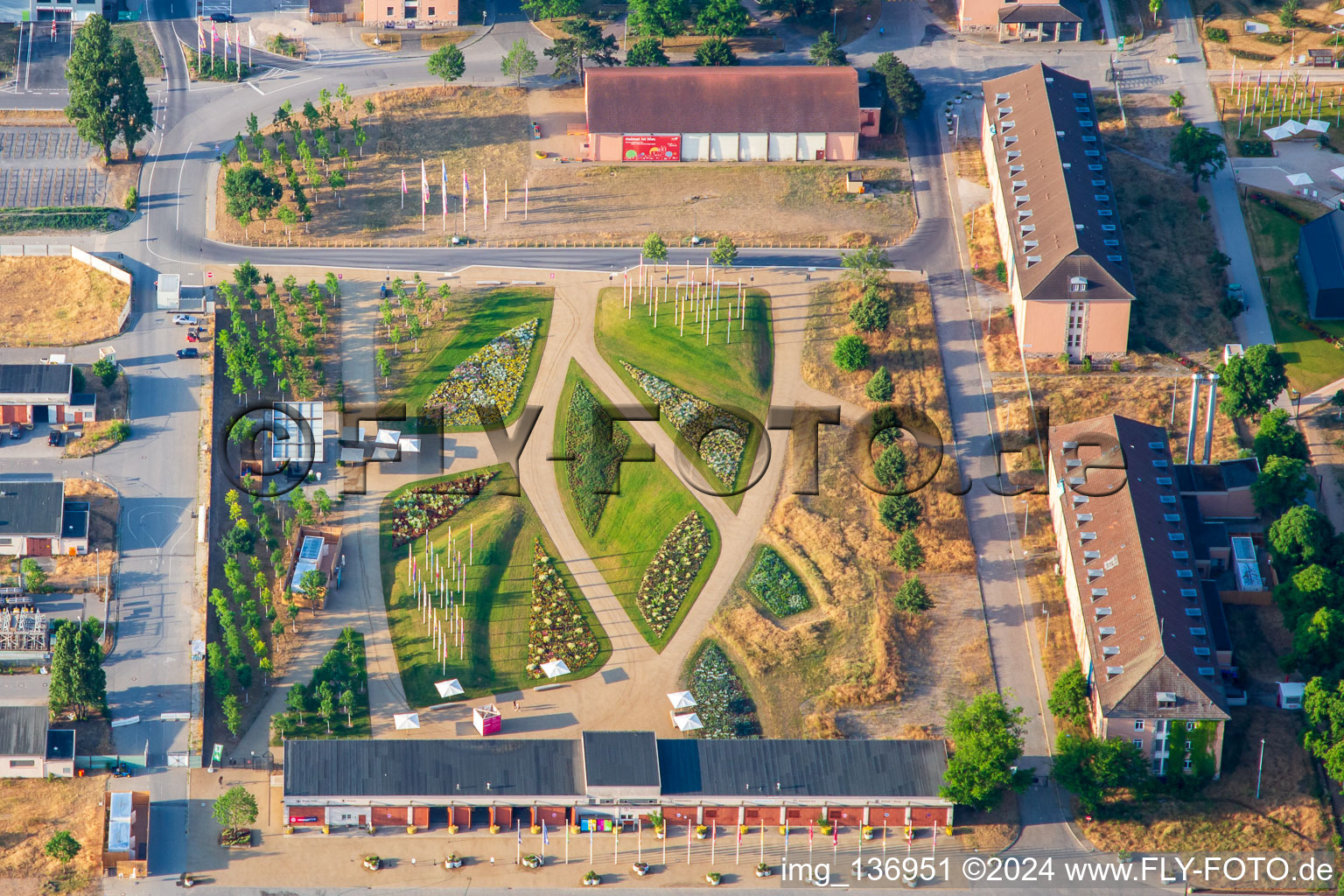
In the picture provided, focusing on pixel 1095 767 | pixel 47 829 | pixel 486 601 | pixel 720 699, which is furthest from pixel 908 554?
pixel 47 829

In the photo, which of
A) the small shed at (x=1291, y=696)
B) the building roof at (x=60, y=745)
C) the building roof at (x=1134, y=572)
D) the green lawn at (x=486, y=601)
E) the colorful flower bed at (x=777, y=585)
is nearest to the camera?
the building roof at (x=1134, y=572)

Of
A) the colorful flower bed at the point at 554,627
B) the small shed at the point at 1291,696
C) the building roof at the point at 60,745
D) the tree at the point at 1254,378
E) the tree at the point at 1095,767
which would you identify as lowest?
the tree at the point at 1095,767

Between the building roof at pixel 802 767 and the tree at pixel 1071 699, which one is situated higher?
the tree at pixel 1071 699

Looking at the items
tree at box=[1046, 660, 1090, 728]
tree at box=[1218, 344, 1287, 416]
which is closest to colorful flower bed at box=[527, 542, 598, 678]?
tree at box=[1046, 660, 1090, 728]

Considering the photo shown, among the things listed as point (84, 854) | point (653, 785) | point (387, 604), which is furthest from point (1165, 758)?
point (84, 854)

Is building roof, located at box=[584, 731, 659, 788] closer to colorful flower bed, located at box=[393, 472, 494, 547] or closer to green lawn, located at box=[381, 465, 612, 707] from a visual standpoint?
green lawn, located at box=[381, 465, 612, 707]

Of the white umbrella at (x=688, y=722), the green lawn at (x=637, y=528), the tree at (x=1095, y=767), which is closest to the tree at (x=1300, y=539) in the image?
the tree at (x=1095, y=767)

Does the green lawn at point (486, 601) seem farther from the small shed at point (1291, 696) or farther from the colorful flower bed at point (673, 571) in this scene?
the small shed at point (1291, 696)

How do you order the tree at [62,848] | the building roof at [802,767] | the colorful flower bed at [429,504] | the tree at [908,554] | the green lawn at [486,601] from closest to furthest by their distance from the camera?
the tree at [62,848] < the building roof at [802,767] < the green lawn at [486,601] < the tree at [908,554] < the colorful flower bed at [429,504]

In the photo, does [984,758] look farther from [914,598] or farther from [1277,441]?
[1277,441]

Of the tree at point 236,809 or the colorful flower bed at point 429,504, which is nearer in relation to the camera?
the tree at point 236,809
